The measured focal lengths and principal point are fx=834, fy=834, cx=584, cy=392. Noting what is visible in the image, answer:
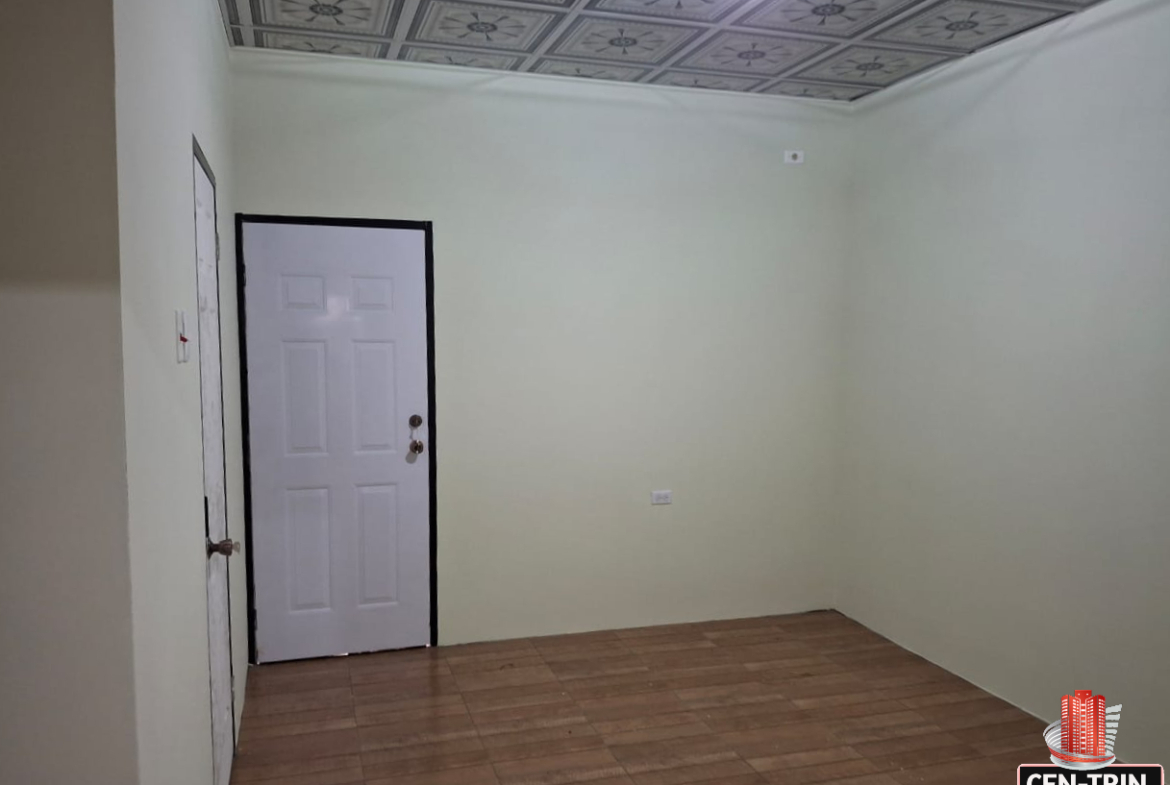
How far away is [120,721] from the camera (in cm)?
131

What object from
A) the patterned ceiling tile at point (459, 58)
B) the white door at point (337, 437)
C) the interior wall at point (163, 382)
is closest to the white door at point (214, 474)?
the interior wall at point (163, 382)

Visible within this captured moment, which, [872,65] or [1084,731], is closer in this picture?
[1084,731]

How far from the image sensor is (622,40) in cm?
363

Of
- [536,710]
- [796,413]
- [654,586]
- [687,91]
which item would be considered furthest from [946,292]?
[536,710]

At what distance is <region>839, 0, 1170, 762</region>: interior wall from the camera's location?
9.96 feet

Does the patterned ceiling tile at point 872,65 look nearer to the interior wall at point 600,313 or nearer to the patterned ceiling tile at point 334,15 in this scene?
the interior wall at point 600,313

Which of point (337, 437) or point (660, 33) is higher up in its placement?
point (660, 33)

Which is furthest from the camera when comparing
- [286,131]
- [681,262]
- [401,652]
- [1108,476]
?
[681,262]

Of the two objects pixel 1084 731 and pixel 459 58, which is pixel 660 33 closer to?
pixel 459 58

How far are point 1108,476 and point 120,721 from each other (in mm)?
3286

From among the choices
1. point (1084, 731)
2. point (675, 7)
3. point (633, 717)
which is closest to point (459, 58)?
point (675, 7)

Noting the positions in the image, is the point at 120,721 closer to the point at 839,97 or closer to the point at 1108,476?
the point at 1108,476

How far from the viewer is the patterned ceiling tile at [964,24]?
10.6 feet

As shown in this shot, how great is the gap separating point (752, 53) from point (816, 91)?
2.57 feet
